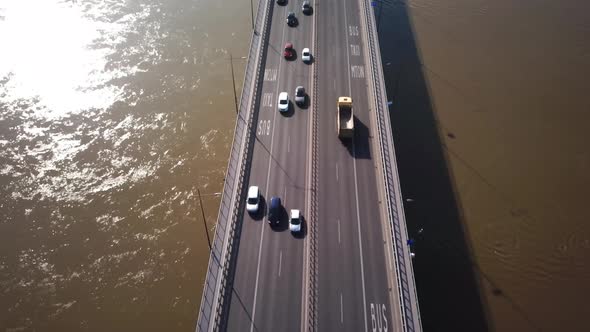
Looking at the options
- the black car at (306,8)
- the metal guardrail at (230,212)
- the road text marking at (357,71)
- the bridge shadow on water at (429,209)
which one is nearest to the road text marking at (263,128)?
the metal guardrail at (230,212)

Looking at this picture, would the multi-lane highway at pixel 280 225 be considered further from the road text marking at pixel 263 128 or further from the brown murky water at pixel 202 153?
the brown murky water at pixel 202 153

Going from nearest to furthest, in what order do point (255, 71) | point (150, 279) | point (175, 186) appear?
point (150, 279)
point (175, 186)
point (255, 71)

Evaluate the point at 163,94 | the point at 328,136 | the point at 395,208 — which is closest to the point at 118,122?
the point at 163,94

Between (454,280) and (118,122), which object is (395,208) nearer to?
(454,280)

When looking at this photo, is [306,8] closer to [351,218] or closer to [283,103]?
[283,103]

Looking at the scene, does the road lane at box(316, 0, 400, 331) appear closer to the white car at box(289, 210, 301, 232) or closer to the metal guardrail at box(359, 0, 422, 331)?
the metal guardrail at box(359, 0, 422, 331)

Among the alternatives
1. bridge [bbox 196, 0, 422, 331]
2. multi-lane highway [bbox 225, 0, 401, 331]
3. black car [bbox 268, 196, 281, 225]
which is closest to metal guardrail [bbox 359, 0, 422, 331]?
bridge [bbox 196, 0, 422, 331]
